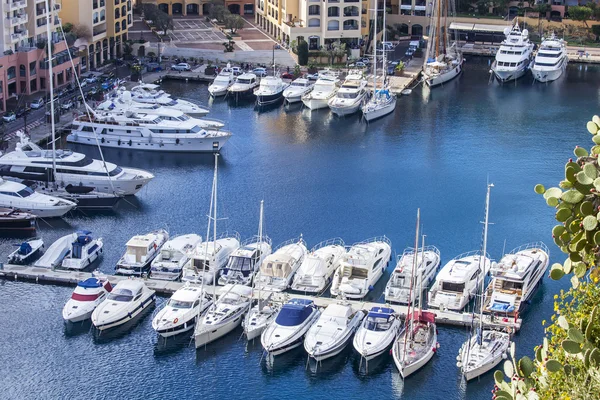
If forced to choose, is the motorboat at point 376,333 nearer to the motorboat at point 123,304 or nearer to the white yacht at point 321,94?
the motorboat at point 123,304

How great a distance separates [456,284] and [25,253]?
71.5 ft

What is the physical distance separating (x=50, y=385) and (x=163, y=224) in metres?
19.1

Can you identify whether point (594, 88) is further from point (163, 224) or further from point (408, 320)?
point (408, 320)

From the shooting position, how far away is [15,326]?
48.2 metres

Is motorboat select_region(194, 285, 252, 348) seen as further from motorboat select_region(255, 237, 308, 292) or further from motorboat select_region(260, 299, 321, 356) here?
motorboat select_region(260, 299, 321, 356)

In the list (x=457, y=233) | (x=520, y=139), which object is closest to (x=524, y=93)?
(x=520, y=139)

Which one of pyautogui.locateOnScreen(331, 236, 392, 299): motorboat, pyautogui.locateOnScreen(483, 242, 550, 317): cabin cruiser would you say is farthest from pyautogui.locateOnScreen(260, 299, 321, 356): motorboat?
pyautogui.locateOnScreen(483, 242, 550, 317): cabin cruiser

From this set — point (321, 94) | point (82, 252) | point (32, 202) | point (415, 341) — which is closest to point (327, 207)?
point (82, 252)

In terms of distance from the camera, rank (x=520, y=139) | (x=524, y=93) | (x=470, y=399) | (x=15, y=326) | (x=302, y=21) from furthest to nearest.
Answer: (x=302, y=21), (x=524, y=93), (x=520, y=139), (x=15, y=326), (x=470, y=399)

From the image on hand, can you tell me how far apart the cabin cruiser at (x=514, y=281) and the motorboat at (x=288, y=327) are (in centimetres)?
808

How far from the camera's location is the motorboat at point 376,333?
1759 inches

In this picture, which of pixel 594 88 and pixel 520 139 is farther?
pixel 594 88

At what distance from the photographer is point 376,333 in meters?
45.6

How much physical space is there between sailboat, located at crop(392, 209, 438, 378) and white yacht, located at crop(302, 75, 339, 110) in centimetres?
4283
